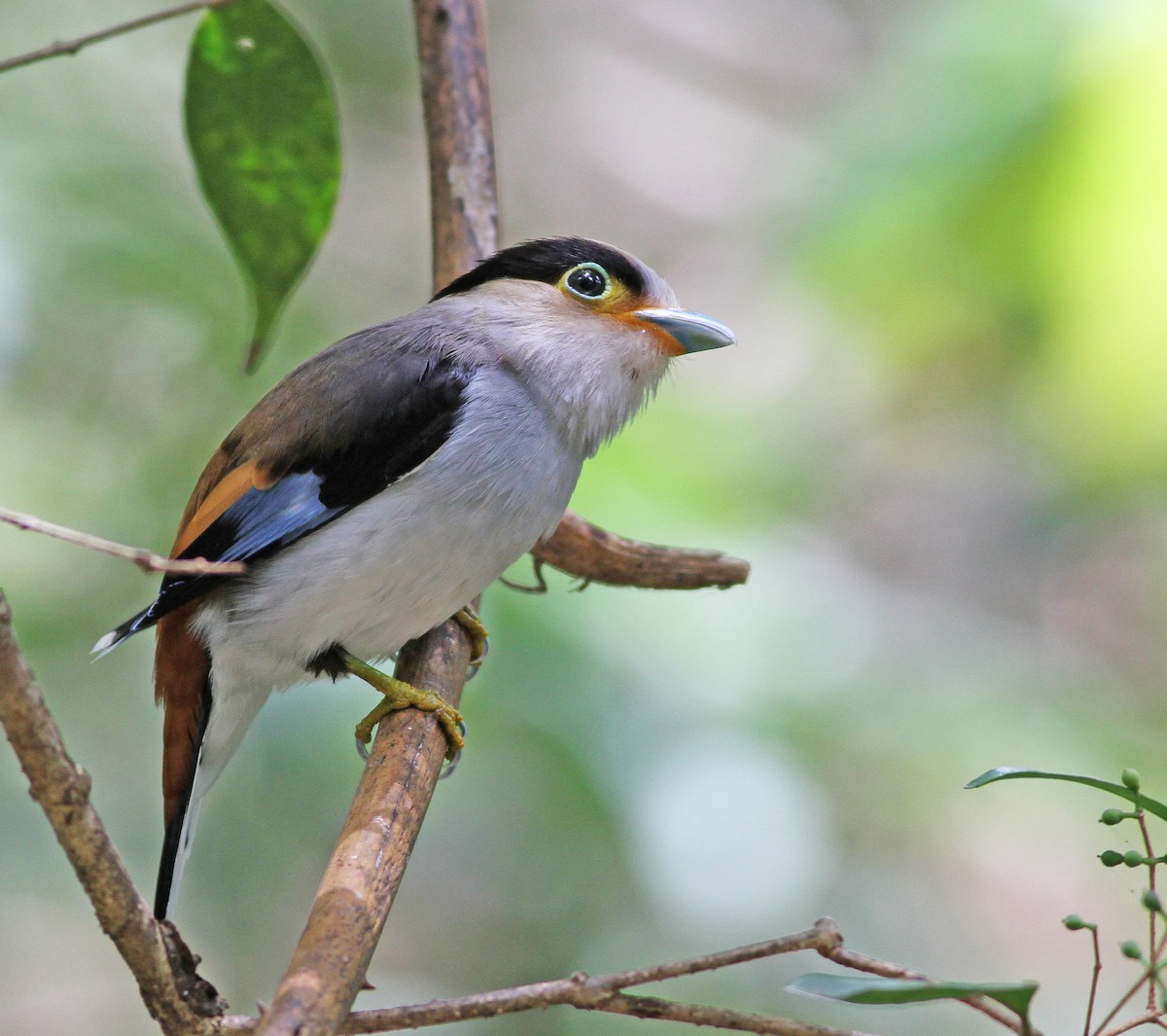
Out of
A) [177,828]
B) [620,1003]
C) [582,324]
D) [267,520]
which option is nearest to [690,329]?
[582,324]

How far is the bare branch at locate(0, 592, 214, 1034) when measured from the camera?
0.88 m

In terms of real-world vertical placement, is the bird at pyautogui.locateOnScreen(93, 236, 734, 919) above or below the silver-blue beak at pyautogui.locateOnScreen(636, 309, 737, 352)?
below

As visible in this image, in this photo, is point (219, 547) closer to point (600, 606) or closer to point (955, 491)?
point (600, 606)

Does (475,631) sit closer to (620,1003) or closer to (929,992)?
(620,1003)

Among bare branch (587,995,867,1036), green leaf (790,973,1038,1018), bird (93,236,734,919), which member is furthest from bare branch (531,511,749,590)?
green leaf (790,973,1038,1018)

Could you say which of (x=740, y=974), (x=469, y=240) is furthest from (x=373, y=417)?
(x=740, y=974)

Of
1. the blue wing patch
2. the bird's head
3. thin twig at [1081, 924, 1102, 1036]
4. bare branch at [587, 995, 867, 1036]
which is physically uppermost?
the bird's head

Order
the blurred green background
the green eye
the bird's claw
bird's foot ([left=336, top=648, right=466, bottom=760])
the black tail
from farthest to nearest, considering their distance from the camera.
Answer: the blurred green background, the green eye, the bird's claw, bird's foot ([left=336, top=648, right=466, bottom=760]), the black tail

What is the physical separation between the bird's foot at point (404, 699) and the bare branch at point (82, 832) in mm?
722

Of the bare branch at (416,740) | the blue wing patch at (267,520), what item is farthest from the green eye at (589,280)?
the blue wing patch at (267,520)

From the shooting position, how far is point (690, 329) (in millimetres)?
2025

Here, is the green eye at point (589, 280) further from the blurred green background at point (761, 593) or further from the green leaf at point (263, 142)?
the blurred green background at point (761, 593)

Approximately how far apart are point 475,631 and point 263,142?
2.96 ft

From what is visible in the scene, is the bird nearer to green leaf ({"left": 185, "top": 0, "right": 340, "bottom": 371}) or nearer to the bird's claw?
the bird's claw
